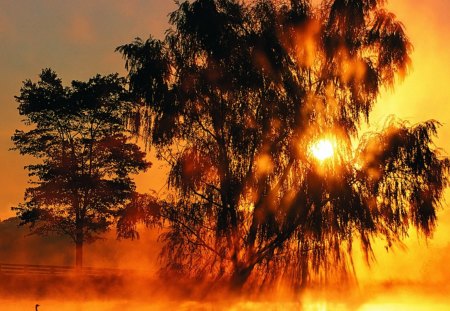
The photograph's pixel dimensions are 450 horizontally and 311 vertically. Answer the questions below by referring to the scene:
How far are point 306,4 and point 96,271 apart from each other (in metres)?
21.3

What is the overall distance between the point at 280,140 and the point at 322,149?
140 centimetres

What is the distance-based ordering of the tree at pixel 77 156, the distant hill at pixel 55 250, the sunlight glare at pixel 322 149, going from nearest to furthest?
the sunlight glare at pixel 322 149 → the tree at pixel 77 156 → the distant hill at pixel 55 250

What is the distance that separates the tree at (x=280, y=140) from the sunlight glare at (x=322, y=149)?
88 millimetres

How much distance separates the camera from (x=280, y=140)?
18.7 meters

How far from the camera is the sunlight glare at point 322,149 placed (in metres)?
17.6

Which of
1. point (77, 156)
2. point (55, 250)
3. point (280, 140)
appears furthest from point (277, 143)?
point (55, 250)

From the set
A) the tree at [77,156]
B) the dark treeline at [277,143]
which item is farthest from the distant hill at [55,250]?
the dark treeline at [277,143]

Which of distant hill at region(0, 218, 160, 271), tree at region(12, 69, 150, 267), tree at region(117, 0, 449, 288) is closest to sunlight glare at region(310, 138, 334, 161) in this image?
tree at region(117, 0, 449, 288)

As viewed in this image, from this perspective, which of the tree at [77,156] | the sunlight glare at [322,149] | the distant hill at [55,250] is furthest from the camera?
the distant hill at [55,250]

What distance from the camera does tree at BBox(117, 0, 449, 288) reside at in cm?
1769

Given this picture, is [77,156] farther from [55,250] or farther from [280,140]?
[55,250]

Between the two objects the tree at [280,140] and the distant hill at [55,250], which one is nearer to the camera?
the tree at [280,140]

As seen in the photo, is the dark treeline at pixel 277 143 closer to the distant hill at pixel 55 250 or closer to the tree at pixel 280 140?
the tree at pixel 280 140

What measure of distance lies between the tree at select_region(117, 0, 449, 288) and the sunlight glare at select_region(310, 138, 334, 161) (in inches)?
3.5
